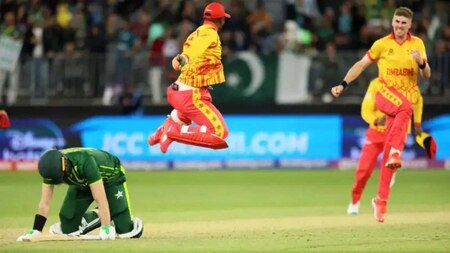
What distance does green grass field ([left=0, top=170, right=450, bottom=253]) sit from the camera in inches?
485

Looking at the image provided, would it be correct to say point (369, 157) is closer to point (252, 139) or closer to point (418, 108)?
point (418, 108)

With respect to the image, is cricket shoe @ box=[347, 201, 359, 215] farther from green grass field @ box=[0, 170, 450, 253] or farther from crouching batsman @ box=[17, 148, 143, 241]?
crouching batsman @ box=[17, 148, 143, 241]

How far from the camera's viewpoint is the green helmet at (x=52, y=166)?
38.7ft

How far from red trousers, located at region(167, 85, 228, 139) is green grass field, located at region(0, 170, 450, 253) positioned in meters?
1.22

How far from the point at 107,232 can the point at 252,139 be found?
11790mm

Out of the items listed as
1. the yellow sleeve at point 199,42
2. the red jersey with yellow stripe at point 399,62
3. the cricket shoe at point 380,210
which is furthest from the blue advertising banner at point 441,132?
the yellow sleeve at point 199,42

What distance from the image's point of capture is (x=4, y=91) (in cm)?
2427

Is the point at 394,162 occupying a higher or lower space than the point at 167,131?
lower

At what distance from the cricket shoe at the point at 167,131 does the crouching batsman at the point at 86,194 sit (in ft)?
5.56

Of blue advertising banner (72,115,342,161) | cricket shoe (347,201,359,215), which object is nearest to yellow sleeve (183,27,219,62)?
cricket shoe (347,201,359,215)

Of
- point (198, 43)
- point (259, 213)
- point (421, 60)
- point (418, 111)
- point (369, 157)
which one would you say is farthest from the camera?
point (259, 213)

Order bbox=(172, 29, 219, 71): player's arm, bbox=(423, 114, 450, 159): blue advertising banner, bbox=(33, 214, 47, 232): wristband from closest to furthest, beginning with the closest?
bbox=(33, 214, 47, 232): wristband → bbox=(172, 29, 219, 71): player's arm → bbox=(423, 114, 450, 159): blue advertising banner

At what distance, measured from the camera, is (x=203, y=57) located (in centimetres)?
1430

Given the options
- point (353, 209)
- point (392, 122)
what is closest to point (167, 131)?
point (392, 122)
